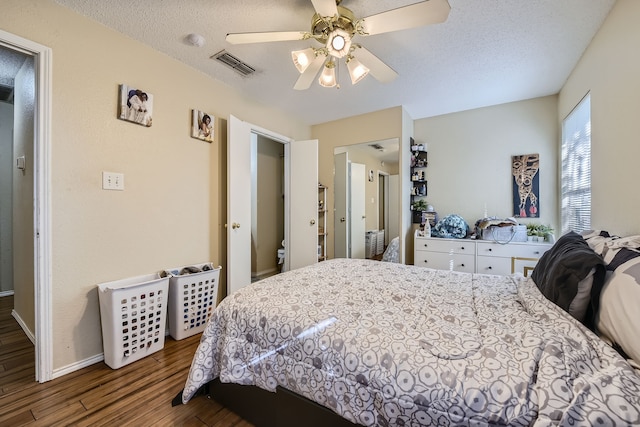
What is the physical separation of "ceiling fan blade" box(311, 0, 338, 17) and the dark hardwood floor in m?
2.25

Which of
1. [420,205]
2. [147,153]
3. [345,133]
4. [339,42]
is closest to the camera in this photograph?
[339,42]

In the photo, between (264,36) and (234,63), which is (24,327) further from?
(264,36)

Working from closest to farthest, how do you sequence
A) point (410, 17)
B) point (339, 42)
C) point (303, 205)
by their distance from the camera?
1. point (410, 17)
2. point (339, 42)
3. point (303, 205)

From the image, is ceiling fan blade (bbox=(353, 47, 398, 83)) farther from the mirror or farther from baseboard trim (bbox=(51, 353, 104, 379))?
baseboard trim (bbox=(51, 353, 104, 379))

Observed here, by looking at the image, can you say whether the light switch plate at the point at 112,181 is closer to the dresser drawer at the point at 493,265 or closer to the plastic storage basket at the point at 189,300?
the plastic storage basket at the point at 189,300

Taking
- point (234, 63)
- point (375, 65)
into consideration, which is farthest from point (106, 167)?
point (375, 65)

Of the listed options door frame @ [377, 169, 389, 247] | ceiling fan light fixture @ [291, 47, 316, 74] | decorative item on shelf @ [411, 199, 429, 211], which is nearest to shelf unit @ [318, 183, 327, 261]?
door frame @ [377, 169, 389, 247]

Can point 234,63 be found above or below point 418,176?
above

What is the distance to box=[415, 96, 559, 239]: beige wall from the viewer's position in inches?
122

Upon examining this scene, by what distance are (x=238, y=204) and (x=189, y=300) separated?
1.03 meters

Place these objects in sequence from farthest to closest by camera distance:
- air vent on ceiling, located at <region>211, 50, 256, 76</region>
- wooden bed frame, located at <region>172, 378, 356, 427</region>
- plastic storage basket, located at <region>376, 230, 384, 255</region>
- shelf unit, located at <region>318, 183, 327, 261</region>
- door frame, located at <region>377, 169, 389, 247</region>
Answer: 1. plastic storage basket, located at <region>376, 230, 384, 255</region>
2. door frame, located at <region>377, 169, 389, 247</region>
3. shelf unit, located at <region>318, 183, 327, 261</region>
4. air vent on ceiling, located at <region>211, 50, 256, 76</region>
5. wooden bed frame, located at <region>172, 378, 356, 427</region>

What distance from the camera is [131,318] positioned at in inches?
73.7

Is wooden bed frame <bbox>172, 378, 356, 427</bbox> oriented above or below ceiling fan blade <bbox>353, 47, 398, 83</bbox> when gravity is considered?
below

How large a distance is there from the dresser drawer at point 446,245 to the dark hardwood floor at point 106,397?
270 centimetres
